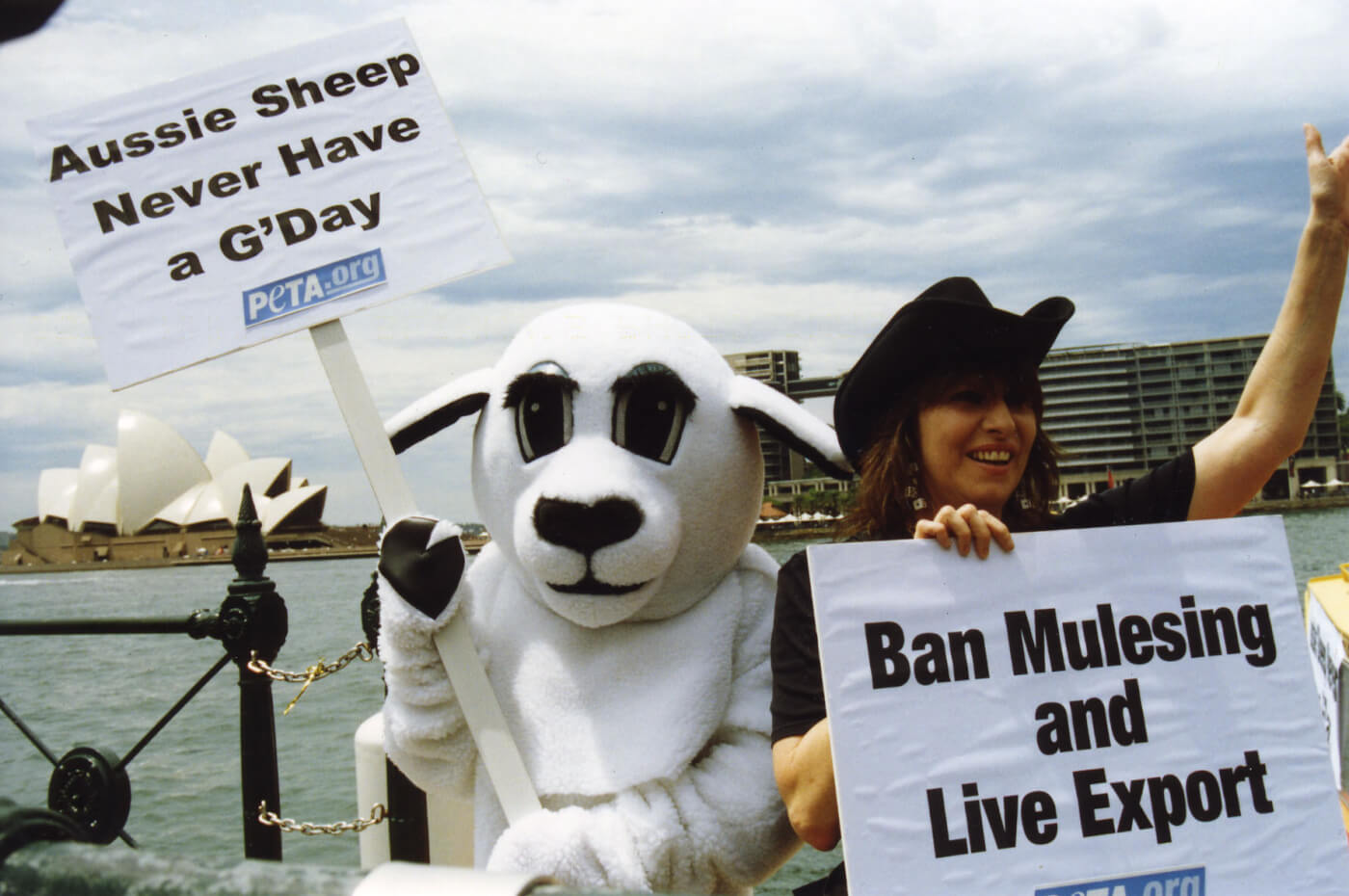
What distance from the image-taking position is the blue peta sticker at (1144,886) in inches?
57.2

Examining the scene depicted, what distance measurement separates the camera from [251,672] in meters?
2.87

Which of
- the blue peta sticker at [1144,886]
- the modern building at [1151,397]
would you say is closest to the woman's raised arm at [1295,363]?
the blue peta sticker at [1144,886]

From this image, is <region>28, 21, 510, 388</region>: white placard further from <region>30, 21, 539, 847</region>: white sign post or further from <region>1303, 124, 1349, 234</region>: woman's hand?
<region>1303, 124, 1349, 234</region>: woman's hand

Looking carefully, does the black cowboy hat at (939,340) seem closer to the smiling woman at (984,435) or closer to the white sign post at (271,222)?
the smiling woman at (984,435)

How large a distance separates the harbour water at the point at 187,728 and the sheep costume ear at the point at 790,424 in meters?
0.49

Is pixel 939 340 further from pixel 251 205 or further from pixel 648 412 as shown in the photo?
pixel 251 205

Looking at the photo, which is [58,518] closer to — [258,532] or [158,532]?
[158,532]

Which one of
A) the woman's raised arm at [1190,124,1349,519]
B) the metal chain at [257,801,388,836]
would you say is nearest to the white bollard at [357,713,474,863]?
the metal chain at [257,801,388,836]

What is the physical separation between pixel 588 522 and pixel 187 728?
12927 mm

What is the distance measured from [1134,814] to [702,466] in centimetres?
94

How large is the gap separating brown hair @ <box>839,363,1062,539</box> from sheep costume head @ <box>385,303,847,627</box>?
0.67ft

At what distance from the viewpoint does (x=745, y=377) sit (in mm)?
2102

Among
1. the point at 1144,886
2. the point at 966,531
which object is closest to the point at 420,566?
the point at 966,531

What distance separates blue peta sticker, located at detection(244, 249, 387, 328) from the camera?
1.90 meters
